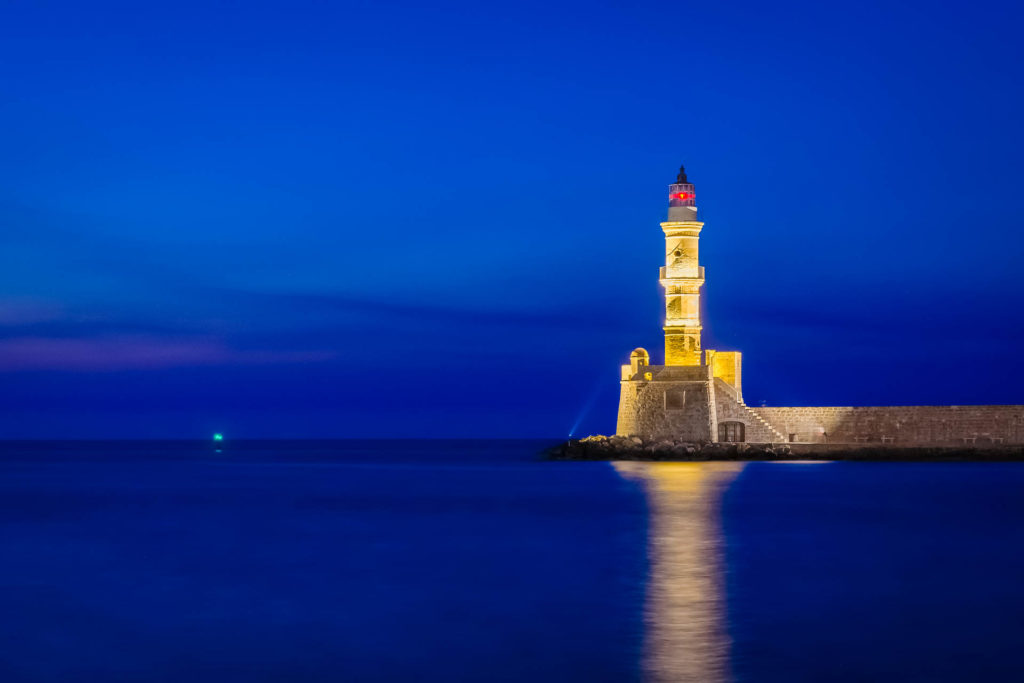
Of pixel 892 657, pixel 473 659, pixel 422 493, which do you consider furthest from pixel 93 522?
pixel 892 657

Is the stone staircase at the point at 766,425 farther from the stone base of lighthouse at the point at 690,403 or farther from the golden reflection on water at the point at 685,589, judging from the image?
the golden reflection on water at the point at 685,589

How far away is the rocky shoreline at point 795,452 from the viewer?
3241 centimetres

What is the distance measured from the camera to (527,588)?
40.7 ft

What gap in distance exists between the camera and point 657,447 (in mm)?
34281

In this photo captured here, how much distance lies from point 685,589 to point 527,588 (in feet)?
5.28

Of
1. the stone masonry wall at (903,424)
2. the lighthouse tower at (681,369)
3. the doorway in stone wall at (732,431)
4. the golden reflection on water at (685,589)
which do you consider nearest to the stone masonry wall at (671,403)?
the lighthouse tower at (681,369)

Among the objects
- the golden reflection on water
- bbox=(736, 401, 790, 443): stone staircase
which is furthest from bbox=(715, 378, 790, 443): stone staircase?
the golden reflection on water

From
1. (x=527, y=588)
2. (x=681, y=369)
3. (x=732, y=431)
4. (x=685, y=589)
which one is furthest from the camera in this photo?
(x=732, y=431)

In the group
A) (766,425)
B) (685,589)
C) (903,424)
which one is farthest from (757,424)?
(685,589)

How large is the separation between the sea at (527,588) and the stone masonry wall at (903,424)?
7.85m

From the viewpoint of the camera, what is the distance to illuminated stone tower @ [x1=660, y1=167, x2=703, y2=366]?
111ft

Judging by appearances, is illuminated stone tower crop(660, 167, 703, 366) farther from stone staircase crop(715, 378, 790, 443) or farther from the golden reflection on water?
the golden reflection on water

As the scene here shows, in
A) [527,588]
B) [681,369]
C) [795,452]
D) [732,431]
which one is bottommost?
[527,588]

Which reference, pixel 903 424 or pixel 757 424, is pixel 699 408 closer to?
pixel 757 424
